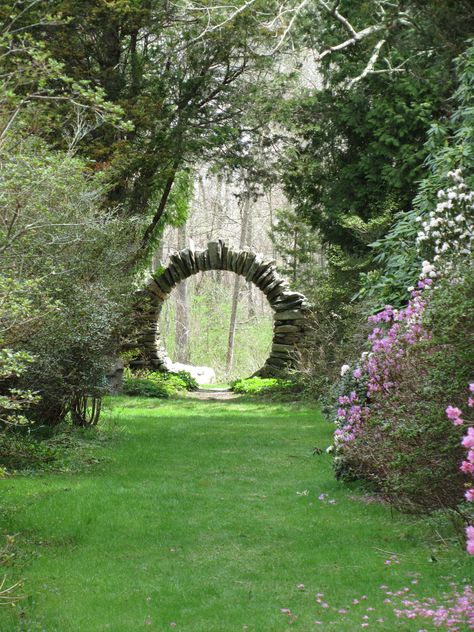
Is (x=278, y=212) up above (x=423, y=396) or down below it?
above

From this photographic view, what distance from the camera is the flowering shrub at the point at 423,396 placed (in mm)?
4770

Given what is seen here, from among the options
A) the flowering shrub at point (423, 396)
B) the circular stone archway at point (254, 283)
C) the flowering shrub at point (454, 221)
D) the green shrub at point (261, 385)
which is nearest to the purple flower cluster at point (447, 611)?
the flowering shrub at point (423, 396)

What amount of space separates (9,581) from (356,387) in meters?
4.20

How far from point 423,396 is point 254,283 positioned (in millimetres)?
14862

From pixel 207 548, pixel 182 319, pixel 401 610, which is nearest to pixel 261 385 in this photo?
pixel 182 319

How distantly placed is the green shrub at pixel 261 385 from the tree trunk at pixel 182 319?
828 centimetres

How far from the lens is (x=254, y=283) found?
20.1m

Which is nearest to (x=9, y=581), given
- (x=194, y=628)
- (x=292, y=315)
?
(x=194, y=628)

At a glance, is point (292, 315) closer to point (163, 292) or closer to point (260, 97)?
point (163, 292)

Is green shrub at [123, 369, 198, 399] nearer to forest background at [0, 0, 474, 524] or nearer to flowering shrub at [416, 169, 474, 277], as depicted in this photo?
forest background at [0, 0, 474, 524]

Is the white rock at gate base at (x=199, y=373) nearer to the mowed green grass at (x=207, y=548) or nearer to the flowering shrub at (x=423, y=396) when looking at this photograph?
the mowed green grass at (x=207, y=548)

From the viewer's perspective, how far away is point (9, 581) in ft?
16.6

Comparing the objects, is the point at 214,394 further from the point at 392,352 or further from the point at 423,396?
the point at 423,396

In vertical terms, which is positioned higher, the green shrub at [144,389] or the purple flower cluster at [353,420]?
the purple flower cluster at [353,420]
